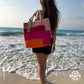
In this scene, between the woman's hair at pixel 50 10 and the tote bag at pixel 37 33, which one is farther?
the woman's hair at pixel 50 10

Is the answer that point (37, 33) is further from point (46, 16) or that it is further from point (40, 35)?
point (46, 16)

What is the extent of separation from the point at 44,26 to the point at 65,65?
7.01 ft

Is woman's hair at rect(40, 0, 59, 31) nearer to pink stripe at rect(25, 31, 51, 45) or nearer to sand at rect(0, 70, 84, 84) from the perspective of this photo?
pink stripe at rect(25, 31, 51, 45)

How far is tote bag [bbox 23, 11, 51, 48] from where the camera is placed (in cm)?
201

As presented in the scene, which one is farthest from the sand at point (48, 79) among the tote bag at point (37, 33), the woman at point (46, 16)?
the tote bag at point (37, 33)

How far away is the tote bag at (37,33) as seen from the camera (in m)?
2.01

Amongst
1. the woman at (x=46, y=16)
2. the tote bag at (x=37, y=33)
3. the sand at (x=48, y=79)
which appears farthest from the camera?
the sand at (x=48, y=79)

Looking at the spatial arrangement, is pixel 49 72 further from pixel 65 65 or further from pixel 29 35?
pixel 29 35

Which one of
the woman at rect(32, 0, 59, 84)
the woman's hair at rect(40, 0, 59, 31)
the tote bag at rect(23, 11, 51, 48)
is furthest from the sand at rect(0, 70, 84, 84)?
the woman's hair at rect(40, 0, 59, 31)

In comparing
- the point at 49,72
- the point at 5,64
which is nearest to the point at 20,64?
the point at 5,64

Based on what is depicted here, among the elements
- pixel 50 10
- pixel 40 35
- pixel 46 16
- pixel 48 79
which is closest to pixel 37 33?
pixel 40 35

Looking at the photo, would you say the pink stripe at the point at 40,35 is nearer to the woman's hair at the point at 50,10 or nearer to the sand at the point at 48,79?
the woman's hair at the point at 50,10

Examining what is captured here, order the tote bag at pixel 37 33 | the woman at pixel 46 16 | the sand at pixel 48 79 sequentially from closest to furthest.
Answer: the tote bag at pixel 37 33, the woman at pixel 46 16, the sand at pixel 48 79

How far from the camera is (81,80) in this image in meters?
2.98
